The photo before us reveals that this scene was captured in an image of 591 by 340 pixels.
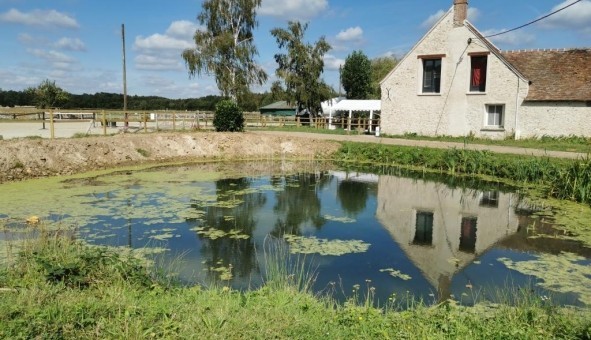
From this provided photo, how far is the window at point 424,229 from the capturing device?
9.81 metres

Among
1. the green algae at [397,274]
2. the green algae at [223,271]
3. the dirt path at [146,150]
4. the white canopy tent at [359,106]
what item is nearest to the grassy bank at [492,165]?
the dirt path at [146,150]

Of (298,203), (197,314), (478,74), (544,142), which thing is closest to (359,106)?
(478,74)

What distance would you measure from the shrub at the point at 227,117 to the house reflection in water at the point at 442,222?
13.4 meters

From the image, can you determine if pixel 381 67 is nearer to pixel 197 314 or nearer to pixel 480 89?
pixel 480 89

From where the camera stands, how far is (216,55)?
1484 inches

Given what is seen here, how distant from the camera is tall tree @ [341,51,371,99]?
53844mm

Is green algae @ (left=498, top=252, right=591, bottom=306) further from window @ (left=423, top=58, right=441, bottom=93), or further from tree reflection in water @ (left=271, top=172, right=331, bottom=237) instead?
window @ (left=423, top=58, right=441, bottom=93)

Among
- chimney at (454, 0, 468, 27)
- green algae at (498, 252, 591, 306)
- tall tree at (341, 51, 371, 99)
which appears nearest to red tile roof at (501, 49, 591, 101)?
chimney at (454, 0, 468, 27)

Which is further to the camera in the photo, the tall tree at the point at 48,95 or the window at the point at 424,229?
the tall tree at the point at 48,95

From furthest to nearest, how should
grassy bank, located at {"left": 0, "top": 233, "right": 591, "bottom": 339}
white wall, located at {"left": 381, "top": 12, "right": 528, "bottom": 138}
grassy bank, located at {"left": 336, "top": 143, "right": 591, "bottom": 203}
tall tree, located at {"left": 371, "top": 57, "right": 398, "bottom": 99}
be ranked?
1. tall tree, located at {"left": 371, "top": 57, "right": 398, "bottom": 99}
2. white wall, located at {"left": 381, "top": 12, "right": 528, "bottom": 138}
3. grassy bank, located at {"left": 336, "top": 143, "right": 591, "bottom": 203}
4. grassy bank, located at {"left": 0, "top": 233, "right": 591, "bottom": 339}

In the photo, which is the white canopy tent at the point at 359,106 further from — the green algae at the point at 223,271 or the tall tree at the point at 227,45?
the green algae at the point at 223,271

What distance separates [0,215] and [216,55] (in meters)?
28.9

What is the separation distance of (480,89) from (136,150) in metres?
19.8

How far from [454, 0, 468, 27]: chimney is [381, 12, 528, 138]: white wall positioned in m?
0.30
